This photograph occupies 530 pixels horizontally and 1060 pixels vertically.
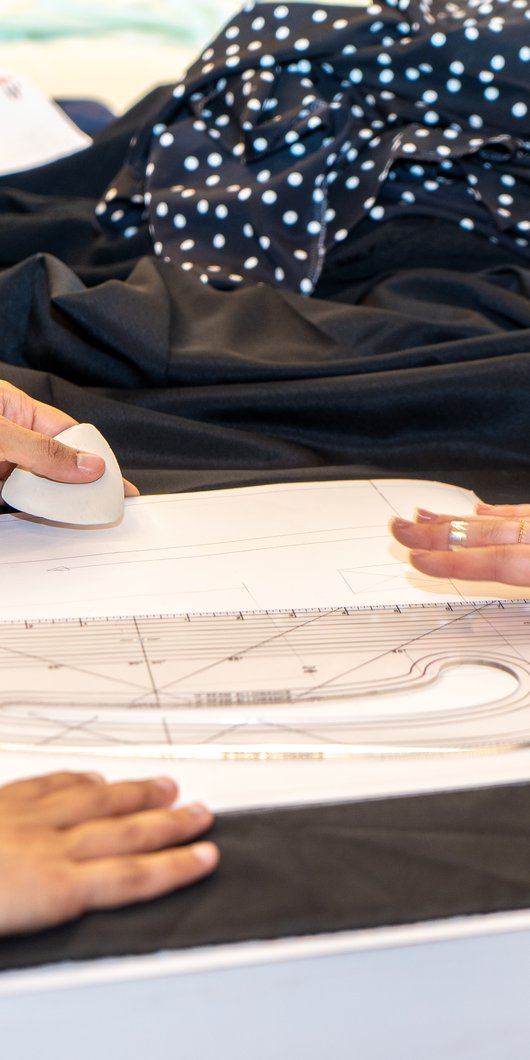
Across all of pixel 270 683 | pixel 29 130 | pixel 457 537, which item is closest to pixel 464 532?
pixel 457 537

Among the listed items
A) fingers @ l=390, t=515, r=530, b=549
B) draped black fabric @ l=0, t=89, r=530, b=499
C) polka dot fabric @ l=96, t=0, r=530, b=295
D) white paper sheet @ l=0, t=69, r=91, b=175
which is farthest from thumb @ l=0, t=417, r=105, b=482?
white paper sheet @ l=0, t=69, r=91, b=175

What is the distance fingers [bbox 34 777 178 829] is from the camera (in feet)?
1.44

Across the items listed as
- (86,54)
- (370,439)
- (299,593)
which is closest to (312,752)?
(299,593)

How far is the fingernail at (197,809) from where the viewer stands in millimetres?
458

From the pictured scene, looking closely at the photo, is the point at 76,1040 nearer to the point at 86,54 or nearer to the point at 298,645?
the point at 298,645

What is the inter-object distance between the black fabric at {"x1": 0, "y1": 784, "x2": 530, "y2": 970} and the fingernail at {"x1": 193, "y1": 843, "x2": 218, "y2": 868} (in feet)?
0.04

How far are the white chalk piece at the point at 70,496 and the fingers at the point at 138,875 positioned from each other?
31 cm

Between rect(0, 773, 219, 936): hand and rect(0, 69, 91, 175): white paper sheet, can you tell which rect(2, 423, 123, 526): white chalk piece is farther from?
rect(0, 69, 91, 175): white paper sheet

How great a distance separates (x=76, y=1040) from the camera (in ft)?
1.39

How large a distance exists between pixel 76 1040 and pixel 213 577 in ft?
1.03

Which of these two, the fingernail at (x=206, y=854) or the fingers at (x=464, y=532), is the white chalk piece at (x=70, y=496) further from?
the fingernail at (x=206, y=854)

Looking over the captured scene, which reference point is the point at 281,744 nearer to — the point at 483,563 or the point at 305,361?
the point at 483,563

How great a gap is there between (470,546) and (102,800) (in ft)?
1.01

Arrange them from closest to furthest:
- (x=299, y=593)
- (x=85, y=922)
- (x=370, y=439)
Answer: (x=85, y=922), (x=299, y=593), (x=370, y=439)
